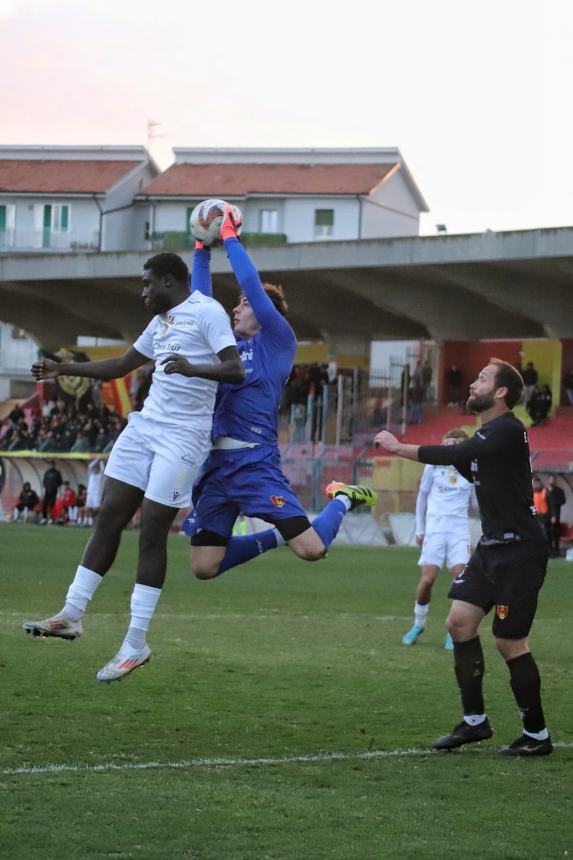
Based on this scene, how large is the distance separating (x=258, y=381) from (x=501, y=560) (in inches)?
73.2

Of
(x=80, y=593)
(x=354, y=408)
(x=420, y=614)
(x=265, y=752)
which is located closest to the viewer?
(x=265, y=752)

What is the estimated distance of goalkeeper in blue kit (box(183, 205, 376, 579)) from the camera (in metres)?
8.89

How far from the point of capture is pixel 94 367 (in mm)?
9008

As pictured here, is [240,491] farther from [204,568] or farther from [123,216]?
[123,216]

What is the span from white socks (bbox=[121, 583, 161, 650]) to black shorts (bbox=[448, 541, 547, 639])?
78.0 inches

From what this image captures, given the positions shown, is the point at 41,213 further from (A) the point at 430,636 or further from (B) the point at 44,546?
(A) the point at 430,636

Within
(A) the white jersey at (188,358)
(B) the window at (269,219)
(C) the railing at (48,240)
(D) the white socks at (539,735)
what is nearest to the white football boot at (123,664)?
(A) the white jersey at (188,358)

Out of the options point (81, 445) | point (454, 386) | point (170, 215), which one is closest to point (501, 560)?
point (81, 445)

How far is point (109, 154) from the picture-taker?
82562mm

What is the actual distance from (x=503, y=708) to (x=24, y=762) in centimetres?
397

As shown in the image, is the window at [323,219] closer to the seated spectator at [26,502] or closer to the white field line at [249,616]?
the seated spectator at [26,502]

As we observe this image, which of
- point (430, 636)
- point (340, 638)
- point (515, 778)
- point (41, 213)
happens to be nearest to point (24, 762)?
point (515, 778)

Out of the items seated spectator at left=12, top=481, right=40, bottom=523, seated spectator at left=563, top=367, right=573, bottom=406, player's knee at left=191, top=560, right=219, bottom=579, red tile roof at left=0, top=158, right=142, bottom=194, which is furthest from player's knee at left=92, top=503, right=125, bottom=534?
red tile roof at left=0, top=158, right=142, bottom=194

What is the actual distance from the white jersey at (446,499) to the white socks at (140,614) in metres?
7.01
